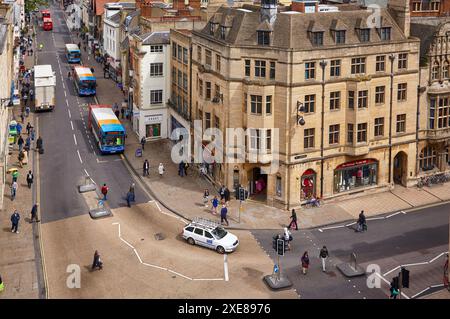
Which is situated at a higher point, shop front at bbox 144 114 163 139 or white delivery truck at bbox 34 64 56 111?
white delivery truck at bbox 34 64 56 111

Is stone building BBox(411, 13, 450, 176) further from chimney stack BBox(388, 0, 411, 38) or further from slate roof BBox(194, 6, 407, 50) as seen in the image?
slate roof BBox(194, 6, 407, 50)

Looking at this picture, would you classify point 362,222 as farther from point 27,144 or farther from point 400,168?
point 27,144

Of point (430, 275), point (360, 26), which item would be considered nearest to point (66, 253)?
point (430, 275)

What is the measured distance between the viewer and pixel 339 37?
57.1 meters

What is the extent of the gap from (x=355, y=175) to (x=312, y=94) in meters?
9.39

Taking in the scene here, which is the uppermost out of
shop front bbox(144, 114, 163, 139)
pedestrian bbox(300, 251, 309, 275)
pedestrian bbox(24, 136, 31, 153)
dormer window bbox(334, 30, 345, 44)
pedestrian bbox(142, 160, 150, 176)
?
dormer window bbox(334, 30, 345, 44)

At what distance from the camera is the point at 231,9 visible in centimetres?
5981

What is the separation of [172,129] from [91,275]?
35.0 meters

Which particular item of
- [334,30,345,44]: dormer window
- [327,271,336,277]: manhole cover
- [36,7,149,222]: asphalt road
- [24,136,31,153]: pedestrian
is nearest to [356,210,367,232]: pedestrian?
[327,271,336,277]: manhole cover

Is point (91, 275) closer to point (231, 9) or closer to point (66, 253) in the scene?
point (66, 253)

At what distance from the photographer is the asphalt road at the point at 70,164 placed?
5859cm

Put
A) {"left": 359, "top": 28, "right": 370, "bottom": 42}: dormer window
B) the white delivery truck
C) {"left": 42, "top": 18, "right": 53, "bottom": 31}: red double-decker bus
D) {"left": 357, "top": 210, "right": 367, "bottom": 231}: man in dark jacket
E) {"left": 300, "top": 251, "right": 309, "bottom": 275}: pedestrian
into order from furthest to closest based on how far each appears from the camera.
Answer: {"left": 42, "top": 18, "right": 53, "bottom": 31}: red double-decker bus < the white delivery truck < {"left": 359, "top": 28, "right": 370, "bottom": 42}: dormer window < {"left": 357, "top": 210, "right": 367, "bottom": 231}: man in dark jacket < {"left": 300, "top": 251, "right": 309, "bottom": 275}: pedestrian

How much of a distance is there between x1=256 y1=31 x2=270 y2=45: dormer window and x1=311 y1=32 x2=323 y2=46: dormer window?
3.83 m

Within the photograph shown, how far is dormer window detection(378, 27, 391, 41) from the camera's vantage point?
2311 inches
